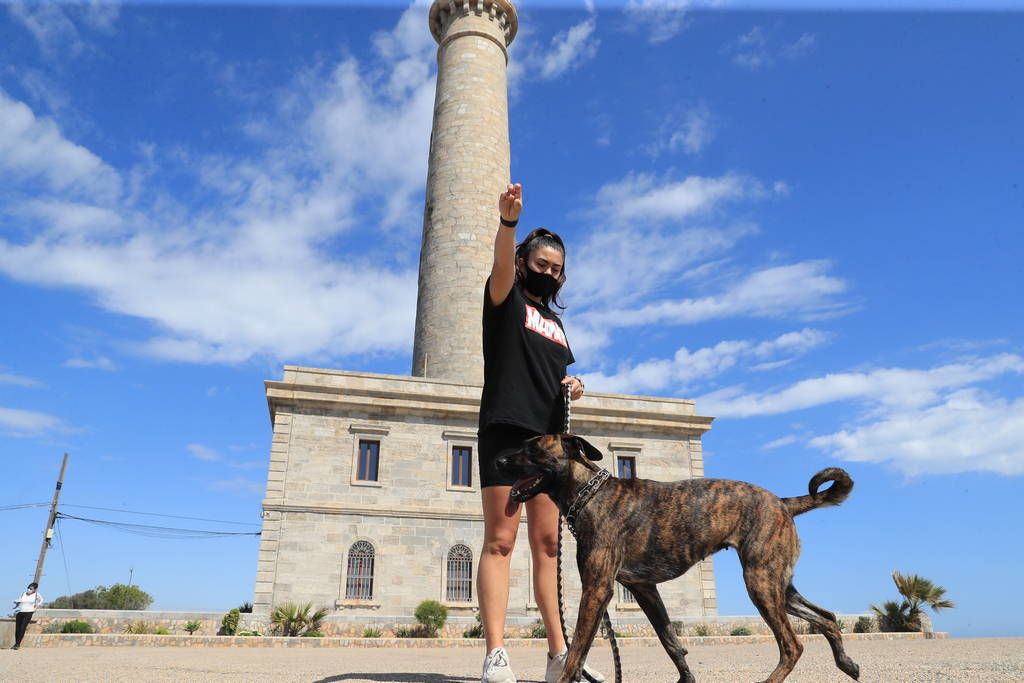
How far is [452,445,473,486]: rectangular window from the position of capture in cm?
1953

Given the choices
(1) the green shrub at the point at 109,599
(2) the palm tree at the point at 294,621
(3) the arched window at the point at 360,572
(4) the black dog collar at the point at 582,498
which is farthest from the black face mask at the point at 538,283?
(1) the green shrub at the point at 109,599

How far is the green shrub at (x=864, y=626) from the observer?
1686 cm

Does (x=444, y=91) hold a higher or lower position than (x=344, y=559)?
higher

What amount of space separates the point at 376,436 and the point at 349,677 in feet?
49.2

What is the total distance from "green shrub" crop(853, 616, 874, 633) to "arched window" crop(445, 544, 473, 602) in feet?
31.1

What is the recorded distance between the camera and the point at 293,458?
60.6 ft

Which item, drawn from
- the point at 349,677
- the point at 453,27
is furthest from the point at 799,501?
the point at 453,27

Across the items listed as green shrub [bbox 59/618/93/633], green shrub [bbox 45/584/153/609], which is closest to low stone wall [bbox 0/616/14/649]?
green shrub [bbox 59/618/93/633]

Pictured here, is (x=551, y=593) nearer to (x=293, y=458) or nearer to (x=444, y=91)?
(x=293, y=458)

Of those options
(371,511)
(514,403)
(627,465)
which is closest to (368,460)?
(371,511)

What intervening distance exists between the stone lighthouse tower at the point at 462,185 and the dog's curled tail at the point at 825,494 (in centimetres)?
1793

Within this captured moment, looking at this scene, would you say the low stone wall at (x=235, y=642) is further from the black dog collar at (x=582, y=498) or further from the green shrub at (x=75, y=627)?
the black dog collar at (x=582, y=498)

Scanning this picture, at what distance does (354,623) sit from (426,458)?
461 cm

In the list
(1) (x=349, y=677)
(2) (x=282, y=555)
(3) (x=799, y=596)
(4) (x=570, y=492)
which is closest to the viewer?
(3) (x=799, y=596)
